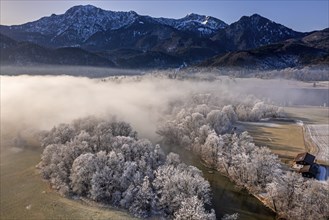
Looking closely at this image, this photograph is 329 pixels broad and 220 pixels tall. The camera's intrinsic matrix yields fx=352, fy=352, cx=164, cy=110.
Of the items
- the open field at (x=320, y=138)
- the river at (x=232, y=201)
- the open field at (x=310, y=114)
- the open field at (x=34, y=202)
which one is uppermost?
the open field at (x=310, y=114)

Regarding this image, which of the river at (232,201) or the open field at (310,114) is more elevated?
the open field at (310,114)

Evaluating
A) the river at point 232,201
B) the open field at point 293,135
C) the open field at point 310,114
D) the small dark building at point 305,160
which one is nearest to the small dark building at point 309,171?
the small dark building at point 305,160

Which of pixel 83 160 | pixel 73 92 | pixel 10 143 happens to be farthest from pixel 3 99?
pixel 83 160

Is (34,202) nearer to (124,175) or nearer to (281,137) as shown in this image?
(124,175)

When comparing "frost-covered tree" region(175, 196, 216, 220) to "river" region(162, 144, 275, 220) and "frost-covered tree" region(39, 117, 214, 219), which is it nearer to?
"frost-covered tree" region(39, 117, 214, 219)

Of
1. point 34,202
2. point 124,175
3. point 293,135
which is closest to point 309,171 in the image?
point 124,175

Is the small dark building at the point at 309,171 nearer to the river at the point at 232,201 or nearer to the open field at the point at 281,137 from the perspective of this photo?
the open field at the point at 281,137

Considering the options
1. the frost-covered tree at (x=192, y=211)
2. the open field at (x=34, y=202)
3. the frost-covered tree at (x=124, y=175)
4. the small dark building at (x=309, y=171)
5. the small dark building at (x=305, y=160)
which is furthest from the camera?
the small dark building at (x=305, y=160)
